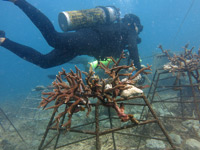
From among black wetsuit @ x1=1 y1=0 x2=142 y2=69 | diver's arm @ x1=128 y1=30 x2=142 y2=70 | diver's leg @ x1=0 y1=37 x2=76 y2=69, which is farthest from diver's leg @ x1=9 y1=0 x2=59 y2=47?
diver's arm @ x1=128 y1=30 x2=142 y2=70

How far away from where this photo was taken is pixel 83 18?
5.83m

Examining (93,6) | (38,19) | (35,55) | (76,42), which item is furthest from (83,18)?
(93,6)

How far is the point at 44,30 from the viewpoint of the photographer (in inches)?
197

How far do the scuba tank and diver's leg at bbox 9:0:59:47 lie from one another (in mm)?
927

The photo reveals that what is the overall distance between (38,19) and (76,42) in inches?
65.3

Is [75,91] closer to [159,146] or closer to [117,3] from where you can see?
[159,146]

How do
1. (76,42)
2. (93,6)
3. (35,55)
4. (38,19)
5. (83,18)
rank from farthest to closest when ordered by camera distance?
(93,6) → (83,18) → (35,55) → (76,42) → (38,19)

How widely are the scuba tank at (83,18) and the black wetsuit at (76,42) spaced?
46 centimetres

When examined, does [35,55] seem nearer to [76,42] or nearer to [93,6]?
[76,42]

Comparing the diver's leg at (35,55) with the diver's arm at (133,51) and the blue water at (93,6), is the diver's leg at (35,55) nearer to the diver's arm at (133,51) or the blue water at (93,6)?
the diver's arm at (133,51)

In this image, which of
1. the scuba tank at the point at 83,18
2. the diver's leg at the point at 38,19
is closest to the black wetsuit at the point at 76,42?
the diver's leg at the point at 38,19

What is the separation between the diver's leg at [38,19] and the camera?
15.8 ft

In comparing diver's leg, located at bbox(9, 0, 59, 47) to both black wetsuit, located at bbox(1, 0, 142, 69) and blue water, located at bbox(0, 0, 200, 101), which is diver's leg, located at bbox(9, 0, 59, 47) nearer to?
black wetsuit, located at bbox(1, 0, 142, 69)

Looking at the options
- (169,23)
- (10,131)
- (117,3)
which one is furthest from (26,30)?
(169,23)
